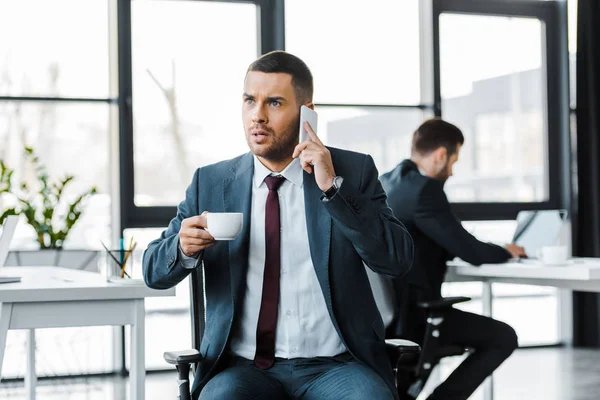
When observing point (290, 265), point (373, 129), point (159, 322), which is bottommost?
point (159, 322)

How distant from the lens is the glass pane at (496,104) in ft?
19.4

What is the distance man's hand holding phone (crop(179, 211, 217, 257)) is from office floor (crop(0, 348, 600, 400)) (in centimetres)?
267

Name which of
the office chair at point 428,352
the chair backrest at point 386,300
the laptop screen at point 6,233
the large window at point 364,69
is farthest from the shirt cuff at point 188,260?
the large window at point 364,69

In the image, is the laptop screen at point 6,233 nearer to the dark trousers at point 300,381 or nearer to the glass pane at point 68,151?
the dark trousers at point 300,381

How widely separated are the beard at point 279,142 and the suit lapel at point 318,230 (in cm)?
9

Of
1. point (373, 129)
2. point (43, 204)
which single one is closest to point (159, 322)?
point (43, 204)

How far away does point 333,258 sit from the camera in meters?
2.04

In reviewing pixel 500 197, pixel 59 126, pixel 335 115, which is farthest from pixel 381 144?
pixel 59 126

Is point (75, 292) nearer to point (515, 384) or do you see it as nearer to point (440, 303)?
point (440, 303)

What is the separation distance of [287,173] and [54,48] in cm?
349

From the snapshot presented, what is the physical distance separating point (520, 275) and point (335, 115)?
2.41 metres

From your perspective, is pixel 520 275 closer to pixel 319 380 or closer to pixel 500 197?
pixel 319 380

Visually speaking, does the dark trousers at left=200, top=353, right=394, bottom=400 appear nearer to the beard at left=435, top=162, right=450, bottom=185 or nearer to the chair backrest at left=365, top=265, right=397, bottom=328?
the chair backrest at left=365, top=265, right=397, bottom=328

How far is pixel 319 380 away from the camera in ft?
6.46
